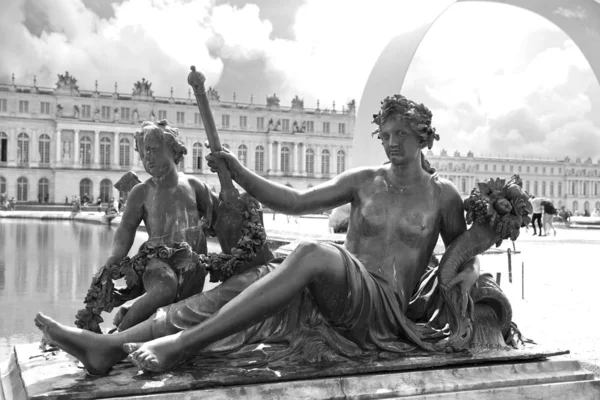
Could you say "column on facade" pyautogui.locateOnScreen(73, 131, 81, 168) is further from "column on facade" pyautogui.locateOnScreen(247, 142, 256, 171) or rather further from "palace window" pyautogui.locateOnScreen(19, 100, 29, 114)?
"column on facade" pyautogui.locateOnScreen(247, 142, 256, 171)

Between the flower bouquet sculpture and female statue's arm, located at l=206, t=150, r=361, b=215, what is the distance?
1.60 feet

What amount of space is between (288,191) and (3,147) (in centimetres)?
5457

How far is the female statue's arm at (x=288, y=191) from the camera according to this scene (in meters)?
2.38

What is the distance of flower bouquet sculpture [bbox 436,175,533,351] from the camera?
2322 millimetres

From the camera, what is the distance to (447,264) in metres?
2.39

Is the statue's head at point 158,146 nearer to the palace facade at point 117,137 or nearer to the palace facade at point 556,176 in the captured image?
the palace facade at point 117,137

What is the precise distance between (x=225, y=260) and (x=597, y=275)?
6.00m

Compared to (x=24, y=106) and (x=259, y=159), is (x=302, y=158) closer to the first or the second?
(x=259, y=159)

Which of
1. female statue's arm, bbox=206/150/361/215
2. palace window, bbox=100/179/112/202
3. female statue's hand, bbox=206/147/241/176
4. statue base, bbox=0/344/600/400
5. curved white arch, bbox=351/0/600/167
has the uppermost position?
curved white arch, bbox=351/0/600/167

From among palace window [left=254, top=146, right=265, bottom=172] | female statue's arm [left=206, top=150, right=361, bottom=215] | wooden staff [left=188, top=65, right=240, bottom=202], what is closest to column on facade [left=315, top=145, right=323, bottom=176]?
palace window [left=254, top=146, right=265, bottom=172]

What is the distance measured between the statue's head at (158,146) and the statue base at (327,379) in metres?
0.80

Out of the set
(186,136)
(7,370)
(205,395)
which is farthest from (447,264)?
(186,136)

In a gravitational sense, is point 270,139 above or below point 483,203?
above

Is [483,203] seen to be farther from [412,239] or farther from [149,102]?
[149,102]
